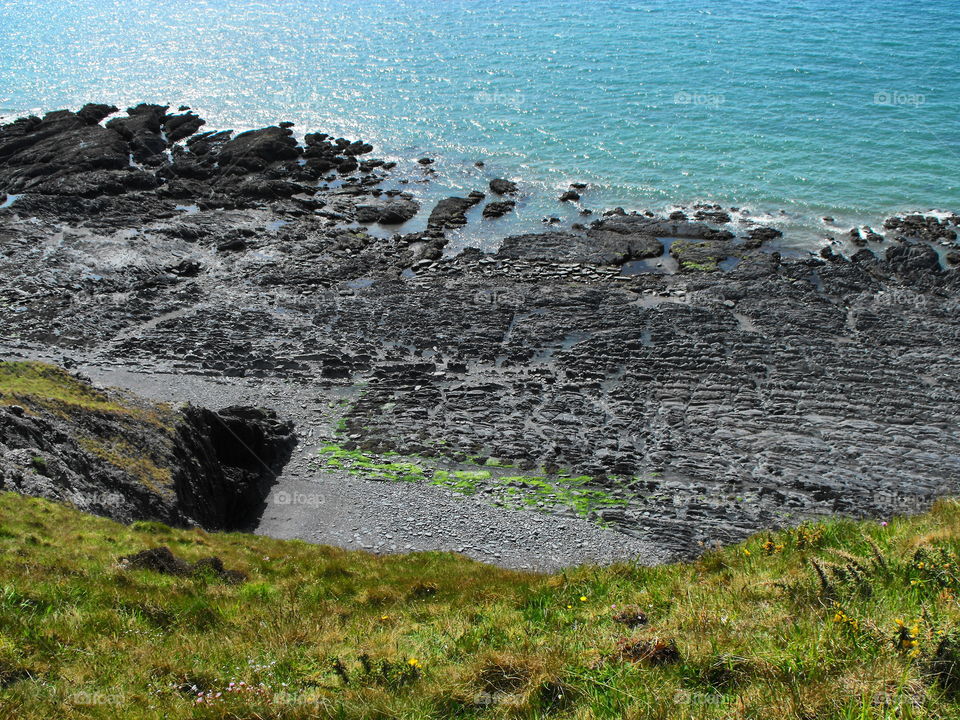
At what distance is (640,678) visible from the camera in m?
11.2

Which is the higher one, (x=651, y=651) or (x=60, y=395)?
(x=651, y=651)


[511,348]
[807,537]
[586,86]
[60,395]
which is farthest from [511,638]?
[586,86]

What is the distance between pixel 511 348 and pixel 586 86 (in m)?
55.9

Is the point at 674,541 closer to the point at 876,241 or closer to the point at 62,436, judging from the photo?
the point at 62,436

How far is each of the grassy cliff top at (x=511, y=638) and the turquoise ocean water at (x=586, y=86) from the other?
134 ft

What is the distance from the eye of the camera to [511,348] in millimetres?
40688

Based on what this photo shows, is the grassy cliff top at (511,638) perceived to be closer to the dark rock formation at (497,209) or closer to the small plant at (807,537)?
the small plant at (807,537)

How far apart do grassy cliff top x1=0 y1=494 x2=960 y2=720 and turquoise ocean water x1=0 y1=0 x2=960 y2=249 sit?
40743mm

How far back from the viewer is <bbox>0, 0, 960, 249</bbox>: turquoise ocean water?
61594mm

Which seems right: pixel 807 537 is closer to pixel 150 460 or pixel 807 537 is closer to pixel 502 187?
pixel 150 460

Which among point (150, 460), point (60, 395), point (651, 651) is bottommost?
point (150, 460)

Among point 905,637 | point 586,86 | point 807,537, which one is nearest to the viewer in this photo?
point 905,637

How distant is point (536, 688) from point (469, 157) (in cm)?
6309

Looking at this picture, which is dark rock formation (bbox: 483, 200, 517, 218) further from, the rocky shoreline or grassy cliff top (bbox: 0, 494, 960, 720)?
grassy cliff top (bbox: 0, 494, 960, 720)
